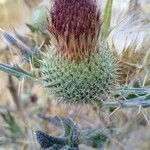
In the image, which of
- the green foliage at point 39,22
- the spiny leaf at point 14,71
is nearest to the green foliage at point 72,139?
the spiny leaf at point 14,71

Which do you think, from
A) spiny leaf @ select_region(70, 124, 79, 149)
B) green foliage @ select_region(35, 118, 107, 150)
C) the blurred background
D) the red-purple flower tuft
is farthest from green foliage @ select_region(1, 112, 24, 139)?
the red-purple flower tuft

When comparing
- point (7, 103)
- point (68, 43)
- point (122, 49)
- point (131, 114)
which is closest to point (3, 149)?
point (7, 103)

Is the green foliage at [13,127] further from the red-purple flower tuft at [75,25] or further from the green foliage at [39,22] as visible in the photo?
the red-purple flower tuft at [75,25]

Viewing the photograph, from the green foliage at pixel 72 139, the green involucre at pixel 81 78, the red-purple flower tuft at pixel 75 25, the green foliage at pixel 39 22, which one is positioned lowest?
the green foliage at pixel 72 139

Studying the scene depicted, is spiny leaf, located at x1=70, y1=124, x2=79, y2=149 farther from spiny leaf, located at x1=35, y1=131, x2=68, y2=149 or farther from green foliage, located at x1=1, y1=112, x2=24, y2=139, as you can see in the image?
green foliage, located at x1=1, y1=112, x2=24, y2=139

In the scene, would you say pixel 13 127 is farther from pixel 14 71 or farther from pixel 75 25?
pixel 75 25

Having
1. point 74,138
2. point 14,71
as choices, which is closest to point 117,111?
point 74,138
